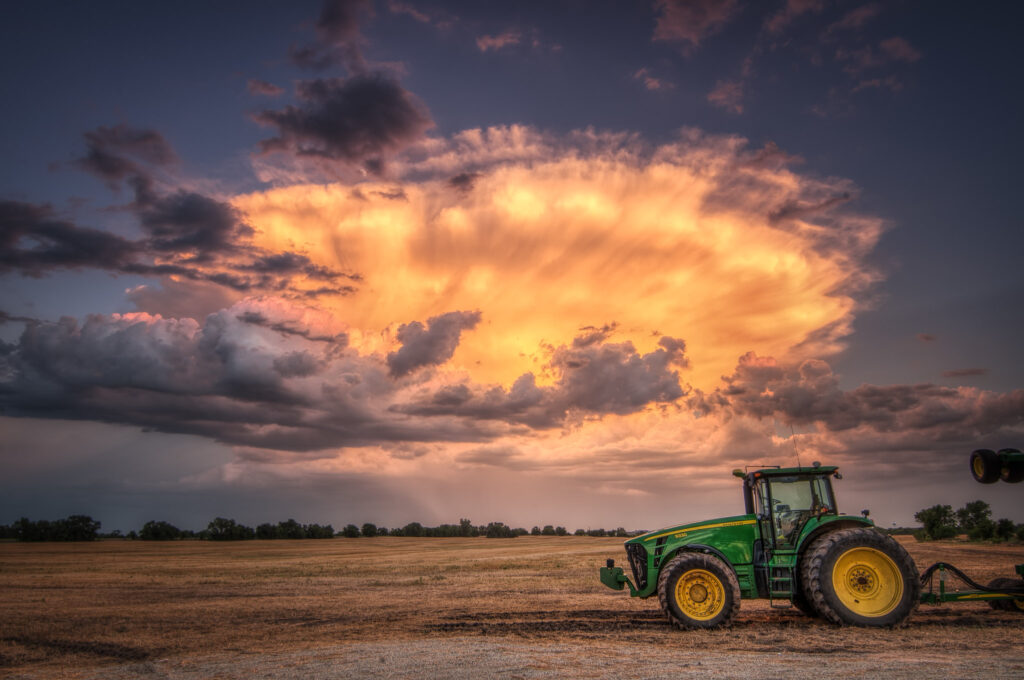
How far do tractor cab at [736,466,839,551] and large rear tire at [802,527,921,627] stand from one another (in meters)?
0.75

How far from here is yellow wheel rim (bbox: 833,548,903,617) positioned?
12164 millimetres

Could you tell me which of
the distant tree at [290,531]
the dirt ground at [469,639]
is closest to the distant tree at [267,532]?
the distant tree at [290,531]

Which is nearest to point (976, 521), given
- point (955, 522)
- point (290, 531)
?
point (955, 522)

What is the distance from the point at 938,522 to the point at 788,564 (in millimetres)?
58605

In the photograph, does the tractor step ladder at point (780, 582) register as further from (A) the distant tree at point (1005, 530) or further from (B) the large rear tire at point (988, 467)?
(A) the distant tree at point (1005, 530)

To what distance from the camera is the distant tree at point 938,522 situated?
58.9 meters

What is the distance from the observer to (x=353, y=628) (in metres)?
14.8

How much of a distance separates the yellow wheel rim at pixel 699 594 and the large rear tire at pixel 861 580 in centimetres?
165

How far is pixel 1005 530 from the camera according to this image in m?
52.4

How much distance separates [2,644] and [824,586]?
17.6 meters

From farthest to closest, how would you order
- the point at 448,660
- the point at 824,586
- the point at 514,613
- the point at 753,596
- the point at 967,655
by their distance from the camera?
the point at 514,613, the point at 753,596, the point at 824,586, the point at 448,660, the point at 967,655

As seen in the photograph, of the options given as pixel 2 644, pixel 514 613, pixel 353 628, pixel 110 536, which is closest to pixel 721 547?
pixel 514 613

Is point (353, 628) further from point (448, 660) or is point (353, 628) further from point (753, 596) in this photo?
point (753, 596)

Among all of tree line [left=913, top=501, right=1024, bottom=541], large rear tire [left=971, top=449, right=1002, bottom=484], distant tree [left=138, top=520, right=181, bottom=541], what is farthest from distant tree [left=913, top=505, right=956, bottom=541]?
distant tree [left=138, top=520, right=181, bottom=541]
